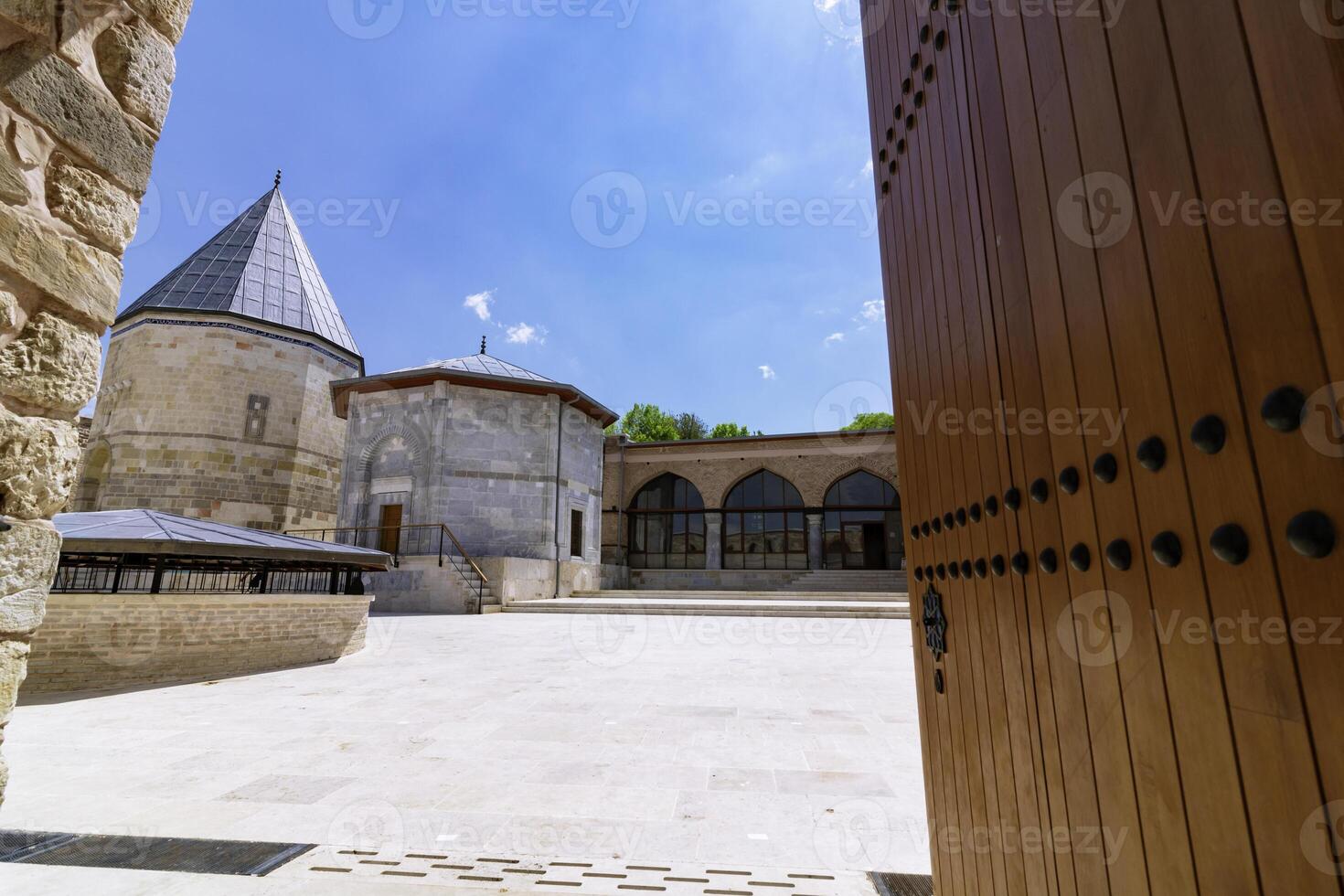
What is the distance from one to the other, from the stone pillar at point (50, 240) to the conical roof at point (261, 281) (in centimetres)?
2280

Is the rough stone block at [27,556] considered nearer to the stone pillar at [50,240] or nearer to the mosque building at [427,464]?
the stone pillar at [50,240]

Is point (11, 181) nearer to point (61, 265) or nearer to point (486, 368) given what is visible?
point (61, 265)

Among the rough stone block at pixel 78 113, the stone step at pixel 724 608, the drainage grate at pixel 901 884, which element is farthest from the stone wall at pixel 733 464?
the rough stone block at pixel 78 113

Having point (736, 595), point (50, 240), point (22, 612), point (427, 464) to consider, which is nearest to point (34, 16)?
point (50, 240)

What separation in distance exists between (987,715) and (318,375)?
24.9 meters

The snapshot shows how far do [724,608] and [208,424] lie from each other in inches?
688

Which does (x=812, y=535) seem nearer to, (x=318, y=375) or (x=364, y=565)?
(x=364, y=565)

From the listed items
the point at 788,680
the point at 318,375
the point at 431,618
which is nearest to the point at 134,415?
the point at 318,375

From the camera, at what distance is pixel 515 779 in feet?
10.9

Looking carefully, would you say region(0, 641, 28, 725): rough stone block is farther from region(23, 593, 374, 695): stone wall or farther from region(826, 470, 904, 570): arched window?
region(826, 470, 904, 570): arched window

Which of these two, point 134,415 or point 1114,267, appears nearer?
point 1114,267

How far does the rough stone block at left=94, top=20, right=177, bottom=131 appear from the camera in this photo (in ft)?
6.36

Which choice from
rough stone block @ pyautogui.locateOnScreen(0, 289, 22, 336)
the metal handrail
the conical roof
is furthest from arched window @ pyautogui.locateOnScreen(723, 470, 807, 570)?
rough stone block @ pyautogui.locateOnScreen(0, 289, 22, 336)

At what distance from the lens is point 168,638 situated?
616 cm
